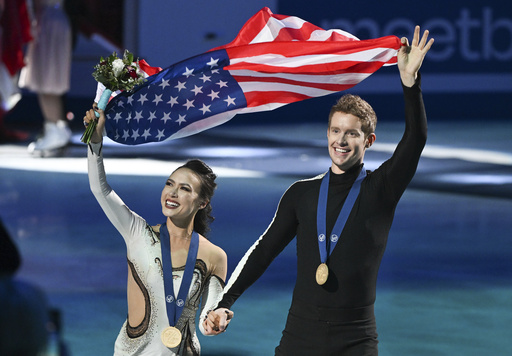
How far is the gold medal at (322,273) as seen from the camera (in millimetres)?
3306

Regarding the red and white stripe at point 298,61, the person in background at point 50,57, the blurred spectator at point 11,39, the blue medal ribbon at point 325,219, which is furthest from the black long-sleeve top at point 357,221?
the blurred spectator at point 11,39

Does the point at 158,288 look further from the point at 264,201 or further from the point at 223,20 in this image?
the point at 223,20

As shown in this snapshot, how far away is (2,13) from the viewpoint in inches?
571

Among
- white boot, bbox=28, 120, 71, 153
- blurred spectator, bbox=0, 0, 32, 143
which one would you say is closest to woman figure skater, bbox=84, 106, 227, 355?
white boot, bbox=28, 120, 71, 153

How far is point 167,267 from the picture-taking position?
3.62m

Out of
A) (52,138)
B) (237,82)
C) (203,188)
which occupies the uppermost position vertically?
(52,138)

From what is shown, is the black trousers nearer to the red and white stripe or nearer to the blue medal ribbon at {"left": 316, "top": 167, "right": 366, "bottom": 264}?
the blue medal ribbon at {"left": 316, "top": 167, "right": 366, "bottom": 264}

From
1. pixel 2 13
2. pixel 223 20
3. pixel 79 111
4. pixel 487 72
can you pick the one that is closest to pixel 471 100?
pixel 487 72

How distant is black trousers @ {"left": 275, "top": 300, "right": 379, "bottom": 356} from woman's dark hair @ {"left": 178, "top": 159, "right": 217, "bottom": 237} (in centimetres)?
65

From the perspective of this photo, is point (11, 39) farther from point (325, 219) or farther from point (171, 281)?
point (325, 219)

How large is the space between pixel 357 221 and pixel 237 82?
3.94 feet

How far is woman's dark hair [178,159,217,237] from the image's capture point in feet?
12.5

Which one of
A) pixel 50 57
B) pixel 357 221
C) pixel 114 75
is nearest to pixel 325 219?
pixel 357 221

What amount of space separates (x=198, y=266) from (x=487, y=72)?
722 inches
